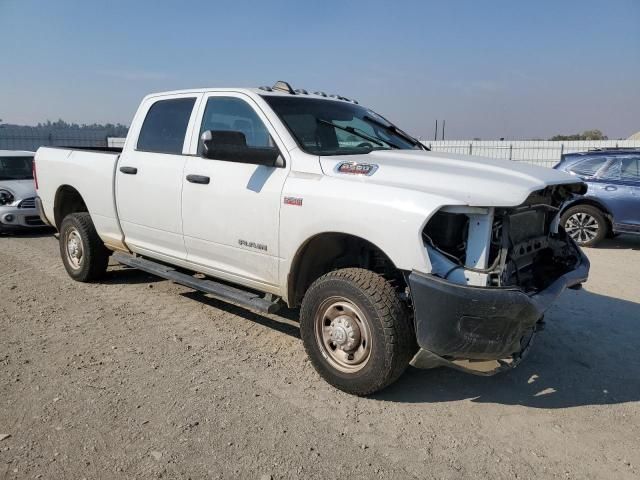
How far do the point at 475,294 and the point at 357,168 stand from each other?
117 cm

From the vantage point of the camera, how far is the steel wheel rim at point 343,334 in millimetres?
3473

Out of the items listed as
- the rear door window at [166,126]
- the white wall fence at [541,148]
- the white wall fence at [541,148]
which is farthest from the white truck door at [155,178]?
the white wall fence at [541,148]

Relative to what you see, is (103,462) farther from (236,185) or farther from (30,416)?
(236,185)

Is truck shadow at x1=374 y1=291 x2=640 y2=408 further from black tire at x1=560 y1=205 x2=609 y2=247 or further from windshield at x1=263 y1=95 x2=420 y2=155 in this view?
black tire at x1=560 y1=205 x2=609 y2=247

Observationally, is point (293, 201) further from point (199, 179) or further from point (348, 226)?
point (199, 179)

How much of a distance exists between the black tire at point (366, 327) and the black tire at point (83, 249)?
3.33 meters

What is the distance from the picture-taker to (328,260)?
4.02m

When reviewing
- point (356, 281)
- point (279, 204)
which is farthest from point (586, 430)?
point (279, 204)

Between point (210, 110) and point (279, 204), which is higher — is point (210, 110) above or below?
above

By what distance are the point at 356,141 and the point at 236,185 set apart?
109cm

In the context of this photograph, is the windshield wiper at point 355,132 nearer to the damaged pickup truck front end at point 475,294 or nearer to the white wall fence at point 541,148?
the damaged pickup truck front end at point 475,294

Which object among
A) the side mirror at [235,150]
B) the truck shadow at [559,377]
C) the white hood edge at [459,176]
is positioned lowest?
the truck shadow at [559,377]

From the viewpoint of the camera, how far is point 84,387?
362cm

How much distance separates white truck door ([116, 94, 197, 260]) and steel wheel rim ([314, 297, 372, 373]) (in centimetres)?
172
